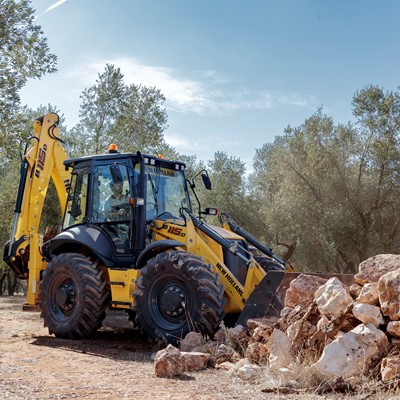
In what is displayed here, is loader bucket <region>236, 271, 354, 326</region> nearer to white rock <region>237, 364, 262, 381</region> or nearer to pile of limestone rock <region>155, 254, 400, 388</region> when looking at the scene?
pile of limestone rock <region>155, 254, 400, 388</region>

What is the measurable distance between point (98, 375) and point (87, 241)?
11.3ft

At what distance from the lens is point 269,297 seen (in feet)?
25.4

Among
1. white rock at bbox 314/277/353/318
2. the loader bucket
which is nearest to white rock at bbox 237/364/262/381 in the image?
white rock at bbox 314/277/353/318

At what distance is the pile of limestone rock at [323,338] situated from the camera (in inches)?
218

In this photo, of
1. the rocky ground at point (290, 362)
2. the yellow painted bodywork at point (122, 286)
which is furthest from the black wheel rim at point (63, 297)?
the rocky ground at point (290, 362)

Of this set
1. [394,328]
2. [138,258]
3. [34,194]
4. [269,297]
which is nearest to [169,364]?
[269,297]

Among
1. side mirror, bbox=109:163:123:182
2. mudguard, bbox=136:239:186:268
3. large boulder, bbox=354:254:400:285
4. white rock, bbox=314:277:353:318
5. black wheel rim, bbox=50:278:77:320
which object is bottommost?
black wheel rim, bbox=50:278:77:320

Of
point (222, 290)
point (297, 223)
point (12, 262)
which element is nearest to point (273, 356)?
point (222, 290)

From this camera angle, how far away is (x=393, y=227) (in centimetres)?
1988

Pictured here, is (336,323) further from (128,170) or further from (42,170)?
(42,170)

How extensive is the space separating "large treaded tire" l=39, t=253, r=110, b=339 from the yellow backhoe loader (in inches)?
0.7

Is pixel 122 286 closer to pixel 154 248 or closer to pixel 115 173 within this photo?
pixel 154 248

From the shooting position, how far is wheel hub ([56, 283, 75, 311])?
9.67 metres

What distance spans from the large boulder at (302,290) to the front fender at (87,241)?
3504 mm
